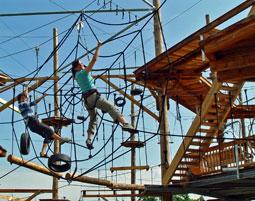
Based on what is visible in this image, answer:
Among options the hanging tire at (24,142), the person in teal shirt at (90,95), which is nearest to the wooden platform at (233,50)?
the person in teal shirt at (90,95)

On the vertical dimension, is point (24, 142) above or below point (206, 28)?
below

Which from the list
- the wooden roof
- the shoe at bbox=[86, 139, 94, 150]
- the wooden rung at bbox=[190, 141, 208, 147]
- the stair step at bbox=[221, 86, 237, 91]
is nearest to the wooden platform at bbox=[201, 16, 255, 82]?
the wooden roof

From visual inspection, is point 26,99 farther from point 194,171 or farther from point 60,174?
point 194,171

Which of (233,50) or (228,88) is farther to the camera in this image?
(228,88)

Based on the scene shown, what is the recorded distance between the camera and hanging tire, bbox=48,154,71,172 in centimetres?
888

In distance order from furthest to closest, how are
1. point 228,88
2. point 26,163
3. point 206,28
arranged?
point 228,88
point 206,28
point 26,163

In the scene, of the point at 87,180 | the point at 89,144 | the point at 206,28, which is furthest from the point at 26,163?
the point at 206,28

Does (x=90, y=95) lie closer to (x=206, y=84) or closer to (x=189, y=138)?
(x=189, y=138)

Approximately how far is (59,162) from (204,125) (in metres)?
6.37

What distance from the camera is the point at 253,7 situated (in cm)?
1039

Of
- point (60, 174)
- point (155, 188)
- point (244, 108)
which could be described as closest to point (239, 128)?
point (244, 108)

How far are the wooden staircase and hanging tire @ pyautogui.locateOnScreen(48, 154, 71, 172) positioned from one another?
4.61 m

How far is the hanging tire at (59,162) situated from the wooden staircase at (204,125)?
461cm

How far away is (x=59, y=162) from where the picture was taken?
9.07 metres
